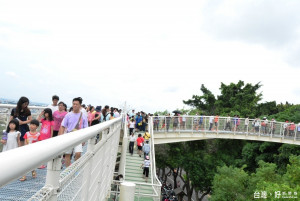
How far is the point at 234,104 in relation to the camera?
31.0 metres

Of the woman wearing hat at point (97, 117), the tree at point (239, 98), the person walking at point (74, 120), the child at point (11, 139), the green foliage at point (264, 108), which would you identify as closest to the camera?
the child at point (11, 139)

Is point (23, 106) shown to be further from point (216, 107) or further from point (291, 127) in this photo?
point (216, 107)

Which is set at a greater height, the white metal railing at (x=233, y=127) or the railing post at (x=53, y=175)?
the railing post at (x=53, y=175)

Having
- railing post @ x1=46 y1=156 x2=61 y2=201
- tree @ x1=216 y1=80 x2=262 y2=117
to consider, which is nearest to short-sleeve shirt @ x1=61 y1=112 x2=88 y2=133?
railing post @ x1=46 y1=156 x2=61 y2=201

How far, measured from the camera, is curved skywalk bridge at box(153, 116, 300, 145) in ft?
64.1

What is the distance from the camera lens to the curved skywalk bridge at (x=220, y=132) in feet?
64.1

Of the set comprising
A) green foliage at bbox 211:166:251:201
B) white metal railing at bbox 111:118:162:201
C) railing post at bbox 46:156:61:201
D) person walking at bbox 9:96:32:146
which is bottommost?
green foliage at bbox 211:166:251:201


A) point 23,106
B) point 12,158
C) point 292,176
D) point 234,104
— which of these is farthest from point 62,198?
point 234,104

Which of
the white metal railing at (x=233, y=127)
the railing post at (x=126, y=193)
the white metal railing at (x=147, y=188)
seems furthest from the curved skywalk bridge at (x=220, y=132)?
the railing post at (x=126, y=193)

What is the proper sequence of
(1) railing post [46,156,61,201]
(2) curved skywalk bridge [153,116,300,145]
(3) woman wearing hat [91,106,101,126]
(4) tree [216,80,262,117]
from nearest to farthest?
(1) railing post [46,156,61,201] → (3) woman wearing hat [91,106,101,126] → (2) curved skywalk bridge [153,116,300,145] → (4) tree [216,80,262,117]

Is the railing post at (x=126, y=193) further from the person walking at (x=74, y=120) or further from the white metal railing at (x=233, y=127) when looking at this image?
the white metal railing at (x=233, y=127)

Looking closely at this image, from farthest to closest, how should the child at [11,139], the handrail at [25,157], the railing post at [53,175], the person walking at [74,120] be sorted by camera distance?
the person walking at [74,120] → the child at [11,139] → the railing post at [53,175] → the handrail at [25,157]

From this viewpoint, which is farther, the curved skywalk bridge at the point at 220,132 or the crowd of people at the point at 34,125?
the curved skywalk bridge at the point at 220,132

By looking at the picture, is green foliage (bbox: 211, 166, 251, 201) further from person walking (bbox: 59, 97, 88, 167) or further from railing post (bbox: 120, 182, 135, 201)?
person walking (bbox: 59, 97, 88, 167)
